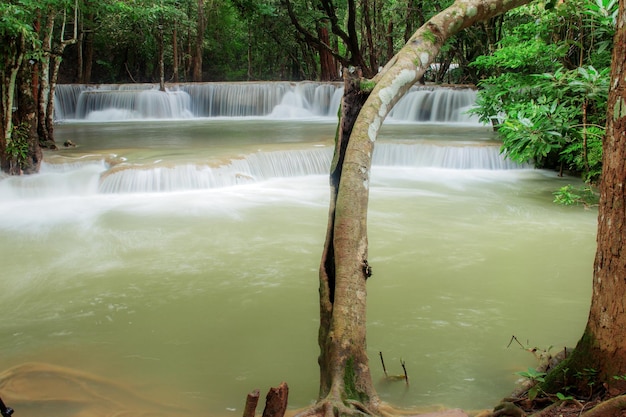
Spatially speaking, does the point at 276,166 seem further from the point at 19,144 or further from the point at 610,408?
the point at 610,408

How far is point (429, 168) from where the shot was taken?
1131 centimetres

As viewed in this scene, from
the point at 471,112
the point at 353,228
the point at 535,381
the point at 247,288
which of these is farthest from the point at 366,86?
the point at 471,112

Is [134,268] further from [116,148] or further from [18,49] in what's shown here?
[116,148]

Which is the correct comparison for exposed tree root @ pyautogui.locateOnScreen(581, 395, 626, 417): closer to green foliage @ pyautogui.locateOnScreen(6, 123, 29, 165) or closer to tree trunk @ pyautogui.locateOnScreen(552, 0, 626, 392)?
tree trunk @ pyautogui.locateOnScreen(552, 0, 626, 392)

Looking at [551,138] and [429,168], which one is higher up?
[551,138]

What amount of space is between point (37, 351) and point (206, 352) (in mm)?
1091

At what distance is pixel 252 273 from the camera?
5445 mm

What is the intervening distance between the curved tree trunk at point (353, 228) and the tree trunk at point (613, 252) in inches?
35.7

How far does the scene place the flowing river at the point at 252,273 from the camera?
3395 mm

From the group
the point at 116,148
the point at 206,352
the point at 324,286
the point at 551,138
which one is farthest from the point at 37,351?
the point at 116,148

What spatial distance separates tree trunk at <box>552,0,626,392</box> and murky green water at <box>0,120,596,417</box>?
0.87 m

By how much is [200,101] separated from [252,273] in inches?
614

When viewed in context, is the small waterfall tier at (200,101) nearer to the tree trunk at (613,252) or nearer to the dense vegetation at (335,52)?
the dense vegetation at (335,52)

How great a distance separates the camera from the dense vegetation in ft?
23.1
